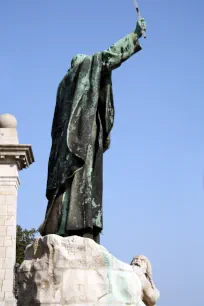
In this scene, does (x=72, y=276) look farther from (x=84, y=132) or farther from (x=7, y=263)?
(x=7, y=263)

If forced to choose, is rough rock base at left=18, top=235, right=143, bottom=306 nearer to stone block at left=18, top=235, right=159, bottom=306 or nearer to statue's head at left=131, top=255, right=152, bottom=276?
stone block at left=18, top=235, right=159, bottom=306

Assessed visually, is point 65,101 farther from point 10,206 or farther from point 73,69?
point 10,206

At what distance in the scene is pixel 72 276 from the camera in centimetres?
597

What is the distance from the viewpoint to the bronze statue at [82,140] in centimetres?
673

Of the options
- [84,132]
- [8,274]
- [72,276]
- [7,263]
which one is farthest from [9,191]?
[72,276]

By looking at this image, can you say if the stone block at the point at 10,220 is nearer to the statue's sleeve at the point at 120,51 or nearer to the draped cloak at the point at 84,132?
the draped cloak at the point at 84,132

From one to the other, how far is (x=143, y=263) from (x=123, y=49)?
111 inches

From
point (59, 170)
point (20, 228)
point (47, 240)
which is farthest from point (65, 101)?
point (20, 228)

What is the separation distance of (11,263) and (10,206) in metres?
2.10

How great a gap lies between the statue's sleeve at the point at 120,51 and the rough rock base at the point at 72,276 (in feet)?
8.01

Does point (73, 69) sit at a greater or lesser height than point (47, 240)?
greater

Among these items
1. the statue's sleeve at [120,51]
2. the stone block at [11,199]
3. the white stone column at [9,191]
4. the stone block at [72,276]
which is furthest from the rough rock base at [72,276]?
the stone block at [11,199]

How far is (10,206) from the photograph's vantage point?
20.3 m

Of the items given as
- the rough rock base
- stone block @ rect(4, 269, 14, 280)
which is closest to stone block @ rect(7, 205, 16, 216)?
stone block @ rect(4, 269, 14, 280)
